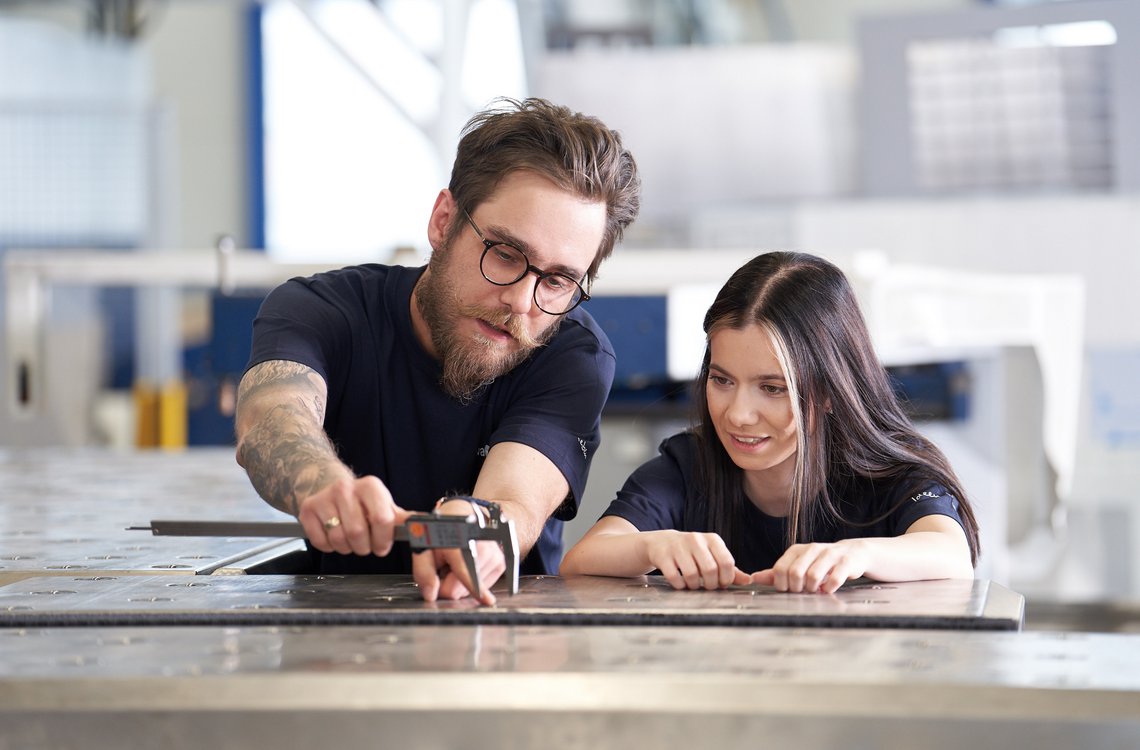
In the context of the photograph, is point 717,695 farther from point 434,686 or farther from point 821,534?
point 821,534

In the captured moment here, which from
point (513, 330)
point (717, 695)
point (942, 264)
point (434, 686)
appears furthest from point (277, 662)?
point (942, 264)

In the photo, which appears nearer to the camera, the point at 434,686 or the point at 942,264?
the point at 434,686


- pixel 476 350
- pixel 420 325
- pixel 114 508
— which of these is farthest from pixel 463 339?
pixel 114 508

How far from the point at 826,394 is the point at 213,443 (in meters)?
2.34

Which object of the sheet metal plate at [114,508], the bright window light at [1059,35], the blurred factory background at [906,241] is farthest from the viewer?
the bright window light at [1059,35]

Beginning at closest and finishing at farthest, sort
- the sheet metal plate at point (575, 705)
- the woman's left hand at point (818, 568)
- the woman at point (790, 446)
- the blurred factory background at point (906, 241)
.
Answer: the sheet metal plate at point (575, 705) < the woman's left hand at point (818, 568) < the woman at point (790, 446) < the blurred factory background at point (906, 241)

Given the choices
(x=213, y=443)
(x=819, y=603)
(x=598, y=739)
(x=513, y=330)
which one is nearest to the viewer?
(x=598, y=739)

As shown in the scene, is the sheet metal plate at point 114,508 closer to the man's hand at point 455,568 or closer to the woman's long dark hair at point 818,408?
the man's hand at point 455,568

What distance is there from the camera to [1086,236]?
9.61 ft

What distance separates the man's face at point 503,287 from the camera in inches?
51.4

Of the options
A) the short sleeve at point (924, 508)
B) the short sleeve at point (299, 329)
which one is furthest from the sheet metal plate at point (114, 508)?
the short sleeve at point (924, 508)

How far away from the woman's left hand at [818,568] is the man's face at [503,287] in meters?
0.41

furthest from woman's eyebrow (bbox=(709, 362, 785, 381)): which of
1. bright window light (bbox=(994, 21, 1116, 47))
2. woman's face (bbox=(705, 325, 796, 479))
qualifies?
bright window light (bbox=(994, 21, 1116, 47))

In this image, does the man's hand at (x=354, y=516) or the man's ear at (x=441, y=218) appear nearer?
the man's hand at (x=354, y=516)
